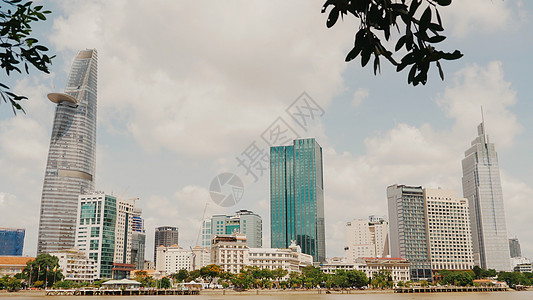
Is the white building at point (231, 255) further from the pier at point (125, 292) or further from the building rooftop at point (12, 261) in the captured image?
the building rooftop at point (12, 261)

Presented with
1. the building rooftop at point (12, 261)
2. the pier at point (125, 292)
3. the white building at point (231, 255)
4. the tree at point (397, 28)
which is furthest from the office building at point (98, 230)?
the tree at point (397, 28)

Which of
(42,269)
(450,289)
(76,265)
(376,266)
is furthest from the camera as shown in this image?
(376,266)

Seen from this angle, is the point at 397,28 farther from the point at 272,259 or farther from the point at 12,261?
the point at 12,261

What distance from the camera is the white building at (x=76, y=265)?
503 ft

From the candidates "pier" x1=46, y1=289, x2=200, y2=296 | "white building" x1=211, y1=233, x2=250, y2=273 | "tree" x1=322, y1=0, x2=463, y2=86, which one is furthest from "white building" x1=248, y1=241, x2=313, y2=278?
"tree" x1=322, y1=0, x2=463, y2=86

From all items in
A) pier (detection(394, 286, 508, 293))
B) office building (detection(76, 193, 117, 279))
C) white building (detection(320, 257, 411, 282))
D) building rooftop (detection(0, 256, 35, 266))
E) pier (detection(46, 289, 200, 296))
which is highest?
office building (detection(76, 193, 117, 279))

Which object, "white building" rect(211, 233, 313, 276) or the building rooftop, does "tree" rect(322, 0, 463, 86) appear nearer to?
"white building" rect(211, 233, 313, 276)

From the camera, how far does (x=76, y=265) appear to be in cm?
15700

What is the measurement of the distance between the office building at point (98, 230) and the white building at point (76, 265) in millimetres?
8416

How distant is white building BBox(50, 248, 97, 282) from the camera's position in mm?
153250

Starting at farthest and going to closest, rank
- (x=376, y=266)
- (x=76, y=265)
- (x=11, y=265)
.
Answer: (x=376, y=266) < (x=76, y=265) < (x=11, y=265)

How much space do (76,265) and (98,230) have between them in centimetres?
2092

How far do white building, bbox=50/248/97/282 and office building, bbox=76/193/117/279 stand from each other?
8416 millimetres

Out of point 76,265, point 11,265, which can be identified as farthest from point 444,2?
point 76,265
